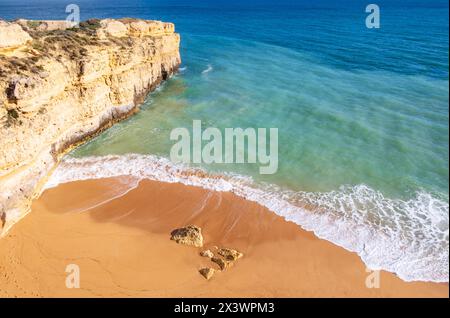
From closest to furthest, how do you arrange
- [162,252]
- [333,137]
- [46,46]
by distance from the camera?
[162,252]
[46,46]
[333,137]

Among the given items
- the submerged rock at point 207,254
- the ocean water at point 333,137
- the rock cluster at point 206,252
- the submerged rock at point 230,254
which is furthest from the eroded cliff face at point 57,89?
the submerged rock at point 230,254

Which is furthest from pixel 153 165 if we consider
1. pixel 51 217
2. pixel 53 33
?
A: pixel 53 33

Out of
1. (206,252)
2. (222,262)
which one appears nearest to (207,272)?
(222,262)

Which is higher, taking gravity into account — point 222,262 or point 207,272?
point 222,262

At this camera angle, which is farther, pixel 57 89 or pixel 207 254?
pixel 57 89

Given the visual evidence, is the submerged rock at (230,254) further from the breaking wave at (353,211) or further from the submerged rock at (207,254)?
the breaking wave at (353,211)

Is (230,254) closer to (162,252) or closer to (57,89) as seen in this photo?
(162,252)

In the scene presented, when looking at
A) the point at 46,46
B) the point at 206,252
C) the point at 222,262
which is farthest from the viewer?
the point at 46,46

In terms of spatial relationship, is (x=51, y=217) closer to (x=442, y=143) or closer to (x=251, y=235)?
(x=251, y=235)
